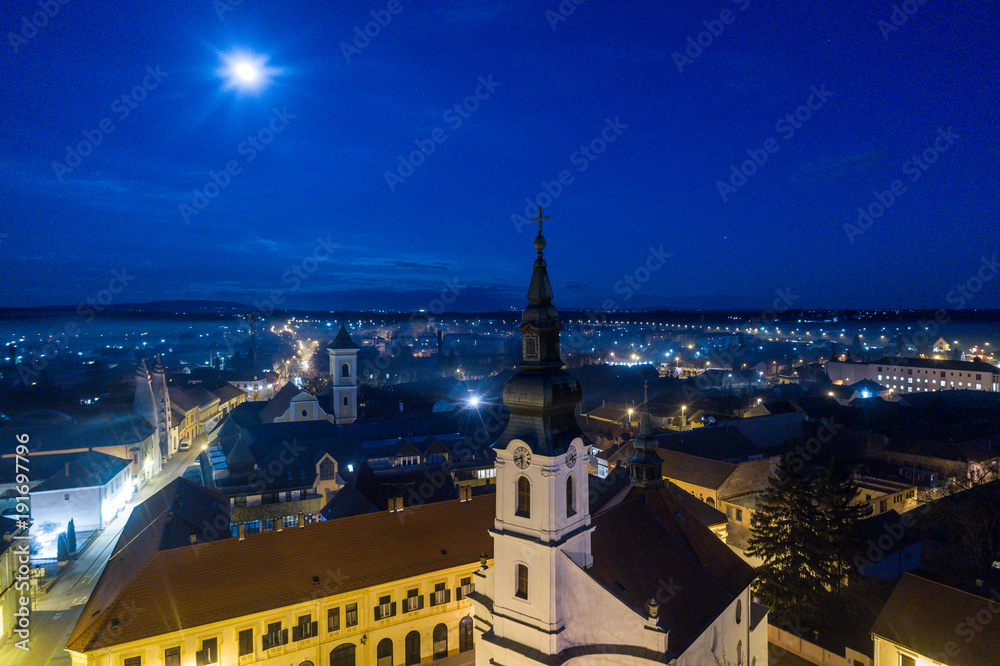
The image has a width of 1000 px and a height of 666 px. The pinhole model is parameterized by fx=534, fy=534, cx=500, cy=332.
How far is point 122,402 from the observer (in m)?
74.4

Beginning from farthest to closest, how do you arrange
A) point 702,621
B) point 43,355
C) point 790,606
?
point 43,355
point 790,606
point 702,621

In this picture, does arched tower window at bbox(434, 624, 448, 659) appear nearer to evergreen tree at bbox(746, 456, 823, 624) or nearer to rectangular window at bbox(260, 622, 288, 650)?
rectangular window at bbox(260, 622, 288, 650)

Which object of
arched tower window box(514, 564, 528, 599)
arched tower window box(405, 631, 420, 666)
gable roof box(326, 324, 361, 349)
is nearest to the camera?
arched tower window box(514, 564, 528, 599)

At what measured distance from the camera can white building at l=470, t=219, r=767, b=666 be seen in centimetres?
1728

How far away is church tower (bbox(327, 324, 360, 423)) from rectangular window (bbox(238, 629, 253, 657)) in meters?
45.7

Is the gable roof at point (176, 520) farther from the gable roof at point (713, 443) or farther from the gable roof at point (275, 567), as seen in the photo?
the gable roof at point (713, 443)

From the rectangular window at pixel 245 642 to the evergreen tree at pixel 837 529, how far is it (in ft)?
93.6

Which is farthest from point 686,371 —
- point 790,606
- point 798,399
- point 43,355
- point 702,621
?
point 43,355

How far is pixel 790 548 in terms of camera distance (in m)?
29.5

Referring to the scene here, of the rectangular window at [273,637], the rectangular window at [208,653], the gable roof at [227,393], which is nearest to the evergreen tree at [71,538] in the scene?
the rectangular window at [208,653]

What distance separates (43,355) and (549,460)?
162968 millimetres

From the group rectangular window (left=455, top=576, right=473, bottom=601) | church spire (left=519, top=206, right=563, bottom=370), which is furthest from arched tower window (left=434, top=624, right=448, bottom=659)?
church spire (left=519, top=206, right=563, bottom=370)

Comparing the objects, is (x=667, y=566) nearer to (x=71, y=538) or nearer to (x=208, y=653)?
(x=208, y=653)

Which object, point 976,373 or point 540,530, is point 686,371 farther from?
point 540,530
